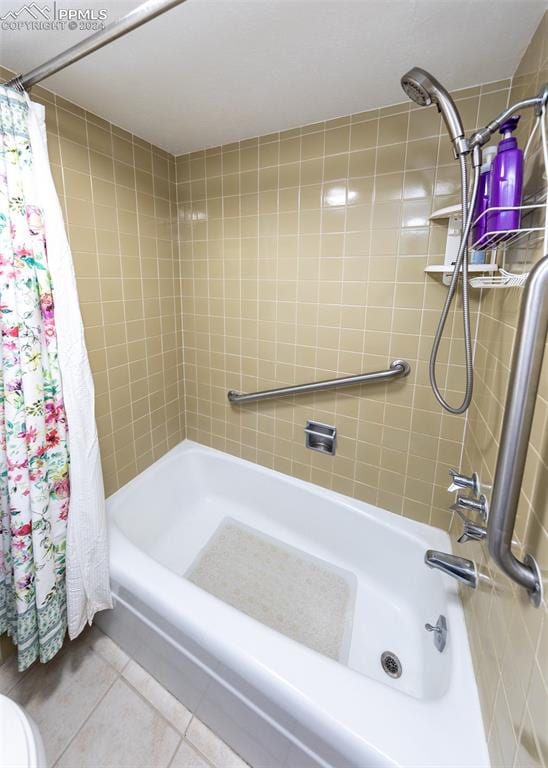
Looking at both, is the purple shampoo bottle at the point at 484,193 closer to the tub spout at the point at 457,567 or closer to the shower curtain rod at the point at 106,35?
the shower curtain rod at the point at 106,35

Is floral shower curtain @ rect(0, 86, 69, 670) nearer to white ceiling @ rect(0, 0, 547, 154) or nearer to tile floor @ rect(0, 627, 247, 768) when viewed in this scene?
tile floor @ rect(0, 627, 247, 768)

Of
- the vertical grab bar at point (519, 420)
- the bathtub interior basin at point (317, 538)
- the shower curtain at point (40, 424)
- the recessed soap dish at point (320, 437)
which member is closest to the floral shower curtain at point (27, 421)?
the shower curtain at point (40, 424)

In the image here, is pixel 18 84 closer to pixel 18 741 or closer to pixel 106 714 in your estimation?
pixel 18 741

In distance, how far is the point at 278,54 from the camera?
95cm

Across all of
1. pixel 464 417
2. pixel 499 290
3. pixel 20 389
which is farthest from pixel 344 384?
pixel 20 389

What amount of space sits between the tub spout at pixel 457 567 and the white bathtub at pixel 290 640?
18 centimetres

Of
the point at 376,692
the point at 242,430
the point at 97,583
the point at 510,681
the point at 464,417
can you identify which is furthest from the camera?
the point at 242,430

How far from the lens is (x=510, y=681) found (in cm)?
62

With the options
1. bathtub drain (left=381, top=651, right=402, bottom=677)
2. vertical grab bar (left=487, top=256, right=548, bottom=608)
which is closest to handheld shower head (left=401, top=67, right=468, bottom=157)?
vertical grab bar (left=487, top=256, right=548, bottom=608)

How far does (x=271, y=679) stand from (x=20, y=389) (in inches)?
42.9

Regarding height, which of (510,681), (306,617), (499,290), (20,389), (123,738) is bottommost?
(123,738)

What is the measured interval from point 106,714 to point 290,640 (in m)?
0.78

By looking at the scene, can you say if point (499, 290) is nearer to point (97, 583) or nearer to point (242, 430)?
point (242, 430)

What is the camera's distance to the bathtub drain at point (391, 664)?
1151mm
